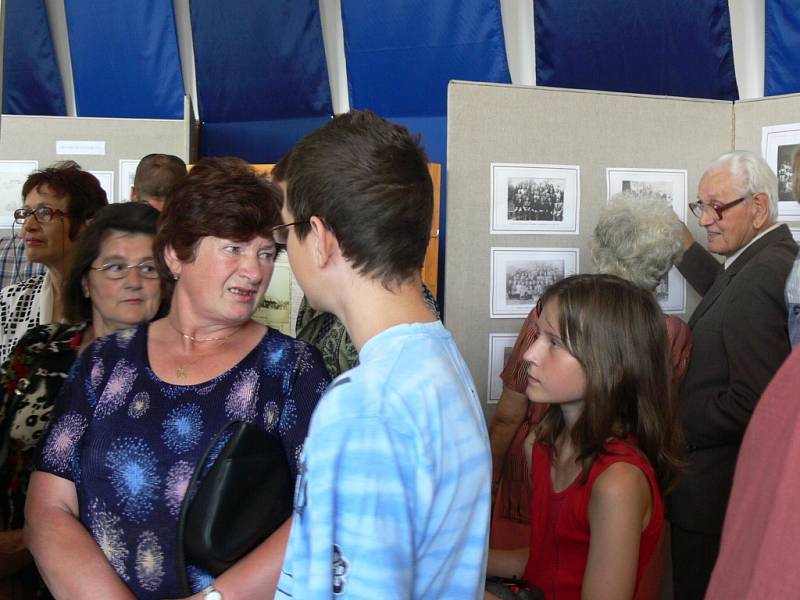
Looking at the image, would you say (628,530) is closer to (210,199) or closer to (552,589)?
(552,589)

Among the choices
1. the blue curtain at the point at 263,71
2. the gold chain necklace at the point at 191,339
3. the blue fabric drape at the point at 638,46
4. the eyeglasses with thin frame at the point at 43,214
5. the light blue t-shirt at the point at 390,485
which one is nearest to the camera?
the light blue t-shirt at the point at 390,485

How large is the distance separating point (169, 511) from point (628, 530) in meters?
0.95

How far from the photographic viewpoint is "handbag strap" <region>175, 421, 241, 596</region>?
145 centimetres

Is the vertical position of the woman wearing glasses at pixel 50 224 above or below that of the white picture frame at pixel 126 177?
below

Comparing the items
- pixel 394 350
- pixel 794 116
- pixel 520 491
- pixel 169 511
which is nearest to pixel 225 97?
pixel 794 116

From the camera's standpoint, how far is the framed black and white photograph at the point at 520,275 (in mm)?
3012

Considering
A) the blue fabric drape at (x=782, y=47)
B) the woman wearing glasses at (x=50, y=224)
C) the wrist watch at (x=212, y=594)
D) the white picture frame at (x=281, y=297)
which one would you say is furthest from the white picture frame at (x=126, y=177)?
the blue fabric drape at (x=782, y=47)

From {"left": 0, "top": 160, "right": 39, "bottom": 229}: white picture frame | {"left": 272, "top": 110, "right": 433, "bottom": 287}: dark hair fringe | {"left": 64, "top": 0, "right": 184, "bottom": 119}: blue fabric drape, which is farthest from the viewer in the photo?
{"left": 64, "top": 0, "right": 184, "bottom": 119}: blue fabric drape

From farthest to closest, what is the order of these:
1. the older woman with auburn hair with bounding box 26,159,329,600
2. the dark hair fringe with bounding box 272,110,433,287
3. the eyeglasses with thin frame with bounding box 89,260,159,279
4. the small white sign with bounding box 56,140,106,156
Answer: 1. the small white sign with bounding box 56,140,106,156
2. the eyeglasses with thin frame with bounding box 89,260,159,279
3. the older woman with auburn hair with bounding box 26,159,329,600
4. the dark hair fringe with bounding box 272,110,433,287

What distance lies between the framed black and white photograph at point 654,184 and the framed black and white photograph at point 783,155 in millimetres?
360

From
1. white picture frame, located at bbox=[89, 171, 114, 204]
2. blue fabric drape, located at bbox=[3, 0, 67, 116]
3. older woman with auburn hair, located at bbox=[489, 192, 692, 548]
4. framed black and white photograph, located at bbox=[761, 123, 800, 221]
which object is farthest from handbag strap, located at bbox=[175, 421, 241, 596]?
blue fabric drape, located at bbox=[3, 0, 67, 116]

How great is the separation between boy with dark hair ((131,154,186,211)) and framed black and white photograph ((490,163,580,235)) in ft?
4.31

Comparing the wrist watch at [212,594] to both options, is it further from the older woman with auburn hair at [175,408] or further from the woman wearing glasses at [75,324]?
the woman wearing glasses at [75,324]

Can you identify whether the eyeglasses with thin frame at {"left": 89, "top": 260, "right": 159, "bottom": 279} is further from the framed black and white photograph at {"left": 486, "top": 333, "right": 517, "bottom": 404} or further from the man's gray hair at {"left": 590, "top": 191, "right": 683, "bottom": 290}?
the man's gray hair at {"left": 590, "top": 191, "right": 683, "bottom": 290}
